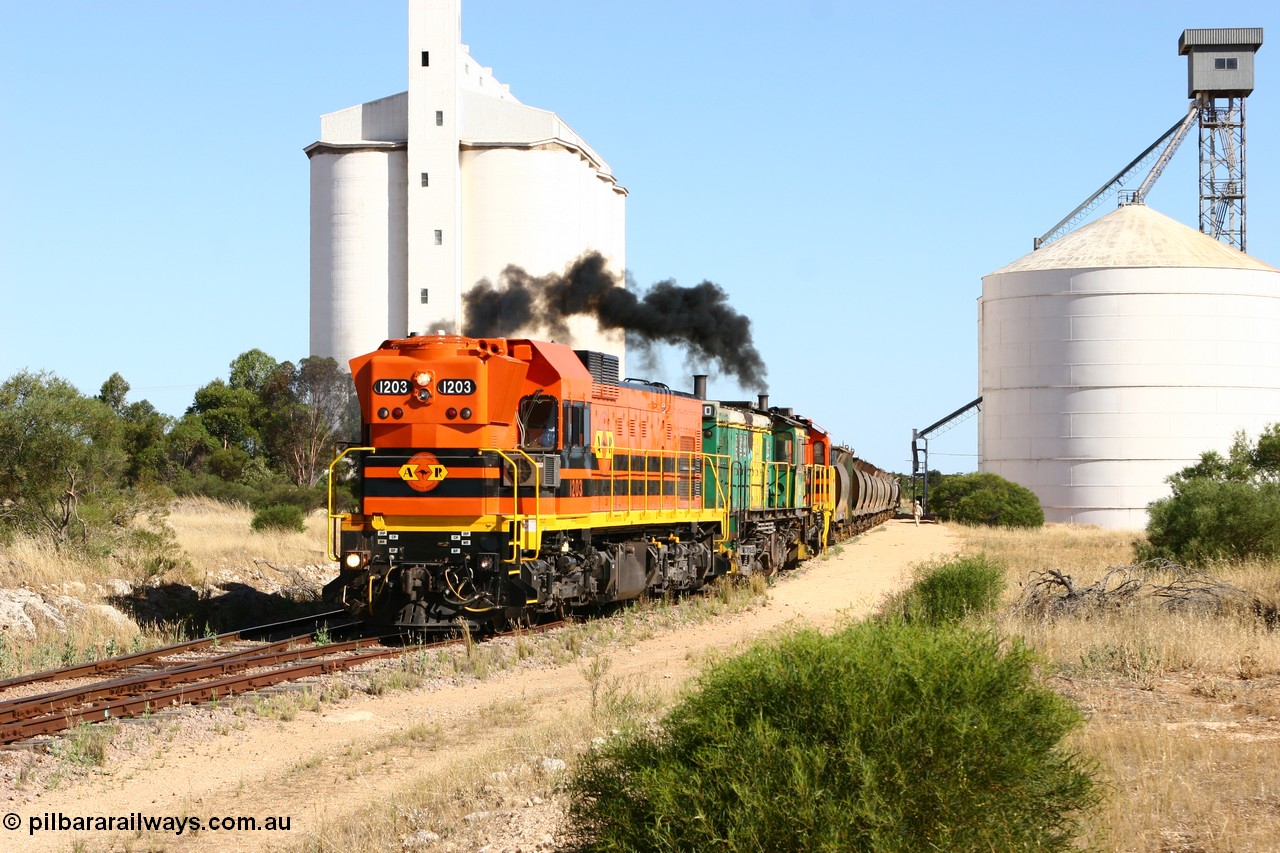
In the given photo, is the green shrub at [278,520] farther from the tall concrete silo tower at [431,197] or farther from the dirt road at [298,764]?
the tall concrete silo tower at [431,197]

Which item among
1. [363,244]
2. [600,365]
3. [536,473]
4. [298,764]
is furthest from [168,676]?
[363,244]

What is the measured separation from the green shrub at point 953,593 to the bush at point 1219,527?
9632 millimetres

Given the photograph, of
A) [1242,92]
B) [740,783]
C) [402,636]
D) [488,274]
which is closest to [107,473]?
[402,636]

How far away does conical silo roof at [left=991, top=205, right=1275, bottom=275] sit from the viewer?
236ft

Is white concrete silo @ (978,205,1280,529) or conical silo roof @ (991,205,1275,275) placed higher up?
conical silo roof @ (991,205,1275,275)

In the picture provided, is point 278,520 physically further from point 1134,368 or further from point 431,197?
point 1134,368

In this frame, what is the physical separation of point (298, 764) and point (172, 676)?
4.08m

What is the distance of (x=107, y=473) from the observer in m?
27.9

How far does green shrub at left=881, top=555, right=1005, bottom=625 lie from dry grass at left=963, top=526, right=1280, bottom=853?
3.41 ft

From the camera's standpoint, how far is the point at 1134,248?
73125 mm

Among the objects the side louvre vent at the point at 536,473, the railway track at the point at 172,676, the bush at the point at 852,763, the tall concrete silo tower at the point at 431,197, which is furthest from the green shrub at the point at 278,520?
the tall concrete silo tower at the point at 431,197

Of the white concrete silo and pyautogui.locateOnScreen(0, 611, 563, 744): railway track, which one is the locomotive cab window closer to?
pyautogui.locateOnScreen(0, 611, 563, 744): railway track

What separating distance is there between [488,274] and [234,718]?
64.3 meters

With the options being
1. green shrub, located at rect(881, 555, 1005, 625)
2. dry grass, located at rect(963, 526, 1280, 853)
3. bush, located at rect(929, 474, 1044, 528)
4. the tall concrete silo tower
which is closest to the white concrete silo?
bush, located at rect(929, 474, 1044, 528)
